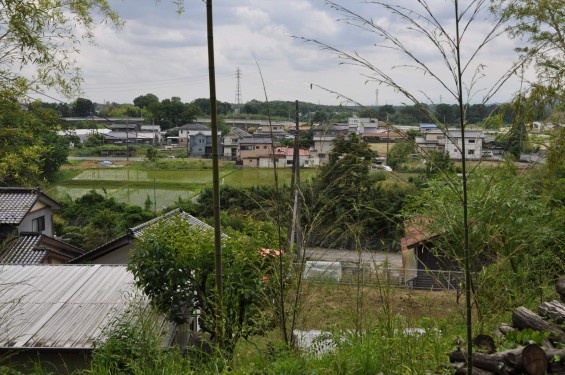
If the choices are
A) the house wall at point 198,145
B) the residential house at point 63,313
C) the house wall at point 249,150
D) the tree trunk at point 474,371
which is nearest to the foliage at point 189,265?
the residential house at point 63,313

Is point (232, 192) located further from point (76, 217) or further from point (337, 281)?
point (337, 281)

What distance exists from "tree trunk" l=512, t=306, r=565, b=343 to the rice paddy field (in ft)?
48.4

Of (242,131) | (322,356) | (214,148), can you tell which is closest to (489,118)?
(214,148)

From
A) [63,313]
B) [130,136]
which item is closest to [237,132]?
[130,136]

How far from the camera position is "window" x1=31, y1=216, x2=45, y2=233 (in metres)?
10.9

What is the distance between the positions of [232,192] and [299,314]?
12070 mm

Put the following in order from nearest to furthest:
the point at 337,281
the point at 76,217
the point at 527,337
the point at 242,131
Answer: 1. the point at 527,337
2. the point at 337,281
3. the point at 76,217
4. the point at 242,131

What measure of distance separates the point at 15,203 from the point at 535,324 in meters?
9.44

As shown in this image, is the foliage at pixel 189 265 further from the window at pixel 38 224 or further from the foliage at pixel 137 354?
the window at pixel 38 224

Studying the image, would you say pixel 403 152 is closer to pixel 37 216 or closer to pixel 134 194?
pixel 37 216

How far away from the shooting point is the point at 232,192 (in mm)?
14938

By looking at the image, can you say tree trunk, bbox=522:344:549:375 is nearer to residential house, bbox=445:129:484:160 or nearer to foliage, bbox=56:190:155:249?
residential house, bbox=445:129:484:160

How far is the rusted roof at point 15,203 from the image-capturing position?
9438 millimetres

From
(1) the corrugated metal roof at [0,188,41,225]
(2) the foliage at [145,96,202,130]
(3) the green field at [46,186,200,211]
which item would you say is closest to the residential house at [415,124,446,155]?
(1) the corrugated metal roof at [0,188,41,225]
